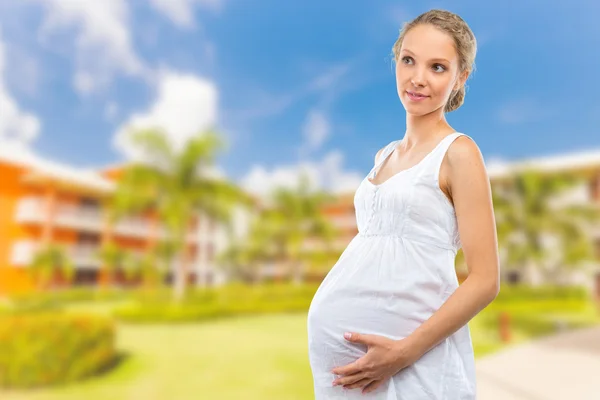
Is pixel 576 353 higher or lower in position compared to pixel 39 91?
lower

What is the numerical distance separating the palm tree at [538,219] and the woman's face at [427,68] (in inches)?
507

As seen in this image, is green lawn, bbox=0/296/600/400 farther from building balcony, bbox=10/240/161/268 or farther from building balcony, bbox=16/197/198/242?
building balcony, bbox=10/240/161/268

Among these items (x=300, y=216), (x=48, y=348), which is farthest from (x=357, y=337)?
(x=300, y=216)

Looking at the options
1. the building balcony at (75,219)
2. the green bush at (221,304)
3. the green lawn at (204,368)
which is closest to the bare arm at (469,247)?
the green lawn at (204,368)

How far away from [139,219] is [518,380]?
12798 mm

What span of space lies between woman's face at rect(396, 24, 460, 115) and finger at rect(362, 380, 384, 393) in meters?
0.30

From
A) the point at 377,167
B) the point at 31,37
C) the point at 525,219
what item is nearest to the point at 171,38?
the point at 31,37

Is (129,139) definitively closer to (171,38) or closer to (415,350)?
(415,350)

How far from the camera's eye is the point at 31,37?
→ 18.5m

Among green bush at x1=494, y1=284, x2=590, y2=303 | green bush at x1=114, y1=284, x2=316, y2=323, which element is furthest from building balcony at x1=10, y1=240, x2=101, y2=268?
green bush at x1=494, y1=284, x2=590, y2=303

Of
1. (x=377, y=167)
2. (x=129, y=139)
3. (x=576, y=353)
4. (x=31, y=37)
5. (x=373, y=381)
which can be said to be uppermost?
(x=31, y=37)

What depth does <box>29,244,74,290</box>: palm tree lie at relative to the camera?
11836 mm

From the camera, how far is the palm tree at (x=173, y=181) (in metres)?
9.18

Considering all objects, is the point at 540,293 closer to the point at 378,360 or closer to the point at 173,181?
the point at 173,181
